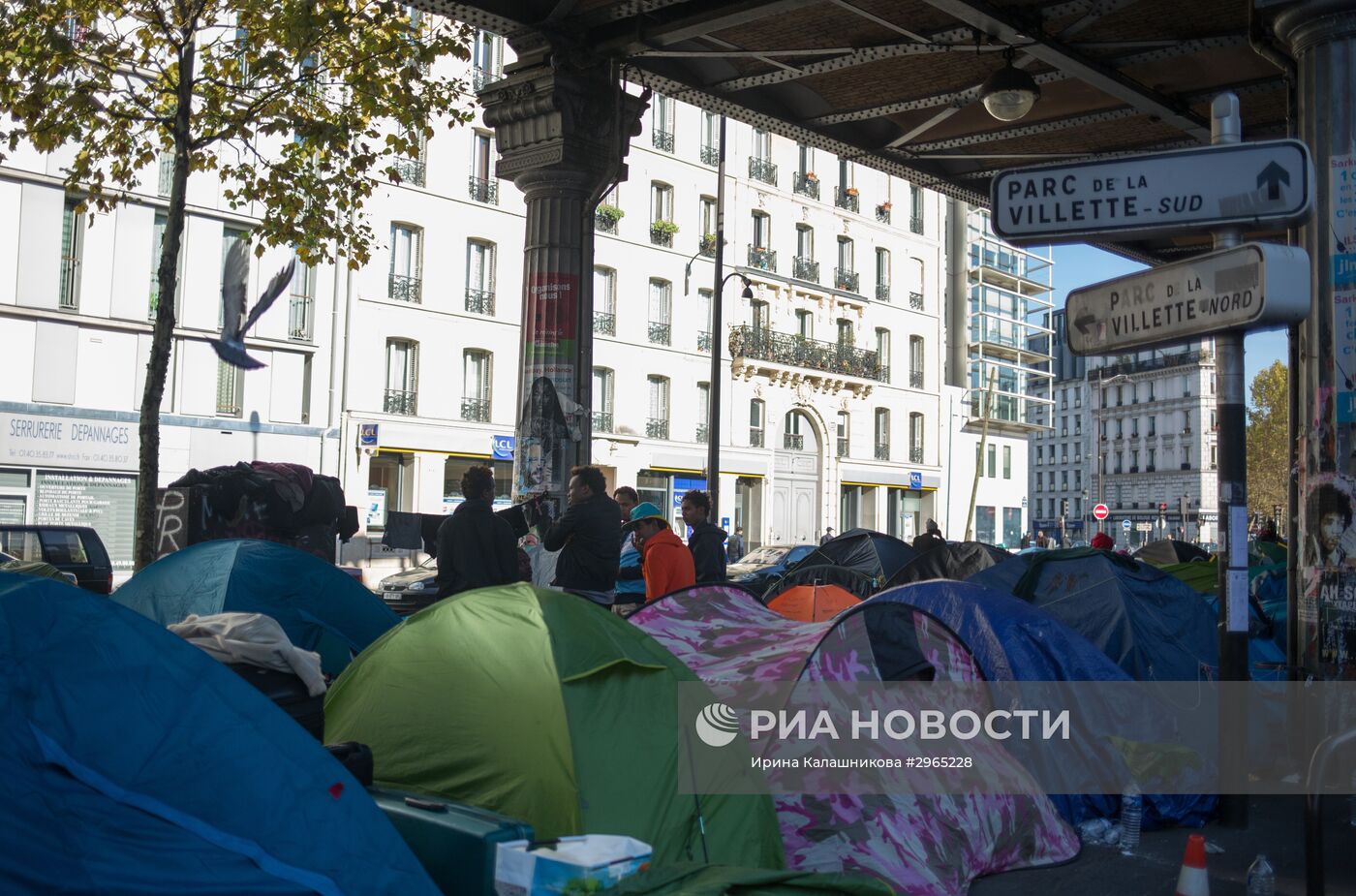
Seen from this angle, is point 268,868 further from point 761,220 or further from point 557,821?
point 761,220

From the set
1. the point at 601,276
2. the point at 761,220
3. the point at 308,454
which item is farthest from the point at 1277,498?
the point at 308,454

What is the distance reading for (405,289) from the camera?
32.3 meters

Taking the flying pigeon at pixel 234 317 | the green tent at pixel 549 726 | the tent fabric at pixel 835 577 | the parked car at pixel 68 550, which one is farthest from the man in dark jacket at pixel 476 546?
the flying pigeon at pixel 234 317

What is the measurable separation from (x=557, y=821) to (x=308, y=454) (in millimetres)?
26493

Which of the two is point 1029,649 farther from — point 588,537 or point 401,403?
point 401,403

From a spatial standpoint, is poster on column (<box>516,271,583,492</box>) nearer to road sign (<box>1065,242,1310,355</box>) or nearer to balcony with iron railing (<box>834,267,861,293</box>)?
road sign (<box>1065,242,1310,355</box>)

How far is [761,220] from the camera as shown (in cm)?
4234

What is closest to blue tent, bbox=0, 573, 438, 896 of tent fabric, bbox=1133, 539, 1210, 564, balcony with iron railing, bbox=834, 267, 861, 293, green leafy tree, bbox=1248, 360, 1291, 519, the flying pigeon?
tent fabric, bbox=1133, 539, 1210, 564

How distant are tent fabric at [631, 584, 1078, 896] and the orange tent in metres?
2.07

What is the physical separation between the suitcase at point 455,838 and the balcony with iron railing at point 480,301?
1177 inches

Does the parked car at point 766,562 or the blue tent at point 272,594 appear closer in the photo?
the blue tent at point 272,594

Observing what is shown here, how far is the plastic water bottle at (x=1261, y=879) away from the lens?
17.9 feet

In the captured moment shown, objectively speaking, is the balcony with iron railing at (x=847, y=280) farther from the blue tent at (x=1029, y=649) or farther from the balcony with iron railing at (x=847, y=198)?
the blue tent at (x=1029, y=649)

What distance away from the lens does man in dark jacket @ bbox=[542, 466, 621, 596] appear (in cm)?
891
